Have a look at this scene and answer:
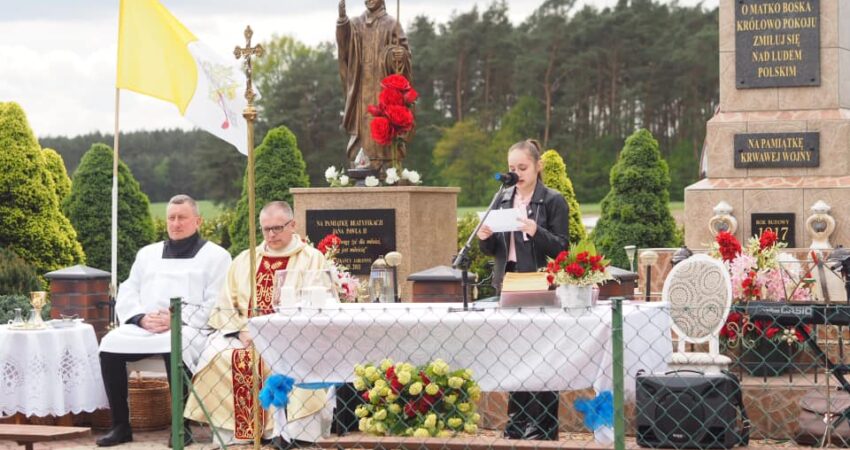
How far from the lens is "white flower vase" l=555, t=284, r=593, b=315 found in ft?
19.1

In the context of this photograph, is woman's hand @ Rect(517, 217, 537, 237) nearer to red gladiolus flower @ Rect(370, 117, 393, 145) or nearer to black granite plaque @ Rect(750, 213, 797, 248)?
black granite plaque @ Rect(750, 213, 797, 248)

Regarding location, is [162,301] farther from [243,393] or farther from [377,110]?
[377,110]

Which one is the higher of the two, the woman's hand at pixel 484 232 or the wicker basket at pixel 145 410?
the woman's hand at pixel 484 232

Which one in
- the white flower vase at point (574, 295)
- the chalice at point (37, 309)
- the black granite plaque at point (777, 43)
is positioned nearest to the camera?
the white flower vase at point (574, 295)

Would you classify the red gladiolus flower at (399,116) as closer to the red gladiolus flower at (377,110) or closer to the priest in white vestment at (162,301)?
the red gladiolus flower at (377,110)

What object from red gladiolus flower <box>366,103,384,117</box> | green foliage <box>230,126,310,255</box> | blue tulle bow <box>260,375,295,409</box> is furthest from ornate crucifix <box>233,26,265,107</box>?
green foliage <box>230,126,310,255</box>

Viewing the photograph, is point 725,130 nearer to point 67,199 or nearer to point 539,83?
point 67,199

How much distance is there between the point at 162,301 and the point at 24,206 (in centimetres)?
1068

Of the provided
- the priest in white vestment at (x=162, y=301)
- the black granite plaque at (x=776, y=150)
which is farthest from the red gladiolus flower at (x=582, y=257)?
the black granite plaque at (x=776, y=150)

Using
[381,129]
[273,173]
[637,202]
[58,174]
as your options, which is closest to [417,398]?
[381,129]

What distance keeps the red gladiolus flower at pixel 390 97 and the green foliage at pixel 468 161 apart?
23945 mm

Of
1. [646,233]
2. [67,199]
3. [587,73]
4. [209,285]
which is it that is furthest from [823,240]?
[587,73]

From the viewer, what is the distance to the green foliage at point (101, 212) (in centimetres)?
2211

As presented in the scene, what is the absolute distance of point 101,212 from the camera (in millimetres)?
22297
